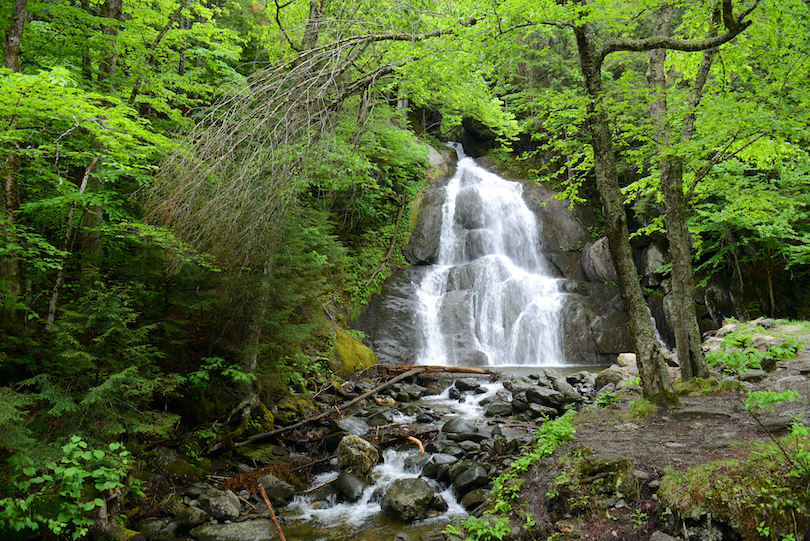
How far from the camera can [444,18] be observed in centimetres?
484

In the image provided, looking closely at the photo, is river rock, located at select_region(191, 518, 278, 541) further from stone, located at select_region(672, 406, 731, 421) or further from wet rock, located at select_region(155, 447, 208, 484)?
stone, located at select_region(672, 406, 731, 421)

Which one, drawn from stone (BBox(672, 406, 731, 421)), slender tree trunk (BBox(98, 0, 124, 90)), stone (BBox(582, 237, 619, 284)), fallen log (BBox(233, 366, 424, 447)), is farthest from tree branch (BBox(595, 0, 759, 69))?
stone (BBox(582, 237, 619, 284))

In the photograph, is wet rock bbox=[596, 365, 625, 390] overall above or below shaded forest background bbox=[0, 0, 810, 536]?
below

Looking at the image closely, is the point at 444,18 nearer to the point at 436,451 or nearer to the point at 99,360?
the point at 99,360

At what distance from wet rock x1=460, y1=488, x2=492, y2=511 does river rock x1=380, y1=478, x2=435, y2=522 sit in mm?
379

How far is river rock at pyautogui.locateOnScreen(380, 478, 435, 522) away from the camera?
15.3 ft

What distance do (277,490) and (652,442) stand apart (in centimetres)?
426

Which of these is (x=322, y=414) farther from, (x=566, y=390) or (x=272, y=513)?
(x=566, y=390)

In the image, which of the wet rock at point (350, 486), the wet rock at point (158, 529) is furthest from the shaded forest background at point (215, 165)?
the wet rock at point (350, 486)

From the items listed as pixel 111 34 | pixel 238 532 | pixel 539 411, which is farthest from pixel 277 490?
pixel 111 34

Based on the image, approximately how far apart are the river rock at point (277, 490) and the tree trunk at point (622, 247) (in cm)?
461

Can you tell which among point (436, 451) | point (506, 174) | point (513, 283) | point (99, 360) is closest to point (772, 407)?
point (436, 451)

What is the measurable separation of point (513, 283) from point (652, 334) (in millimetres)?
11033

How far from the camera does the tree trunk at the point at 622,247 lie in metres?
5.14
